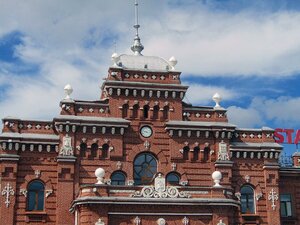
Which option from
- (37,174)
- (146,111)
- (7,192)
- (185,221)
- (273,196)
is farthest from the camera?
(146,111)

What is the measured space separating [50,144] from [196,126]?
10.2 meters

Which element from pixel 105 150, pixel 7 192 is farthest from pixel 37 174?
pixel 105 150

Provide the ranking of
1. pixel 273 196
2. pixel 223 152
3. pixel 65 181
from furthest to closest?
pixel 273 196 → pixel 223 152 → pixel 65 181

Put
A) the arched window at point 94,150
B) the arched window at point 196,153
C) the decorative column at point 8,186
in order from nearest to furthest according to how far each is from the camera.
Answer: the decorative column at point 8,186
the arched window at point 94,150
the arched window at point 196,153

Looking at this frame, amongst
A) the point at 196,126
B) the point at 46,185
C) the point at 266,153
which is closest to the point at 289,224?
the point at 266,153

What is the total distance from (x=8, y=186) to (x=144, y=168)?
30.3 feet

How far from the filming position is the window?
45.4m

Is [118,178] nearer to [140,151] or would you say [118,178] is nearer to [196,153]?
[140,151]

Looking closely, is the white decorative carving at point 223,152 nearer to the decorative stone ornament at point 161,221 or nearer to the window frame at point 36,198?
the decorative stone ornament at point 161,221

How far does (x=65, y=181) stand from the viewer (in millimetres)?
40344

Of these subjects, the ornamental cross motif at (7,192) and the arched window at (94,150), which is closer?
the ornamental cross motif at (7,192)

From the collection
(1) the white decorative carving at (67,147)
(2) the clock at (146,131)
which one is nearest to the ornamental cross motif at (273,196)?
(2) the clock at (146,131)

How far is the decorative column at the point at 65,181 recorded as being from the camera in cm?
3956

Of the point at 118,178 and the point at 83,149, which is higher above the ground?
the point at 83,149
